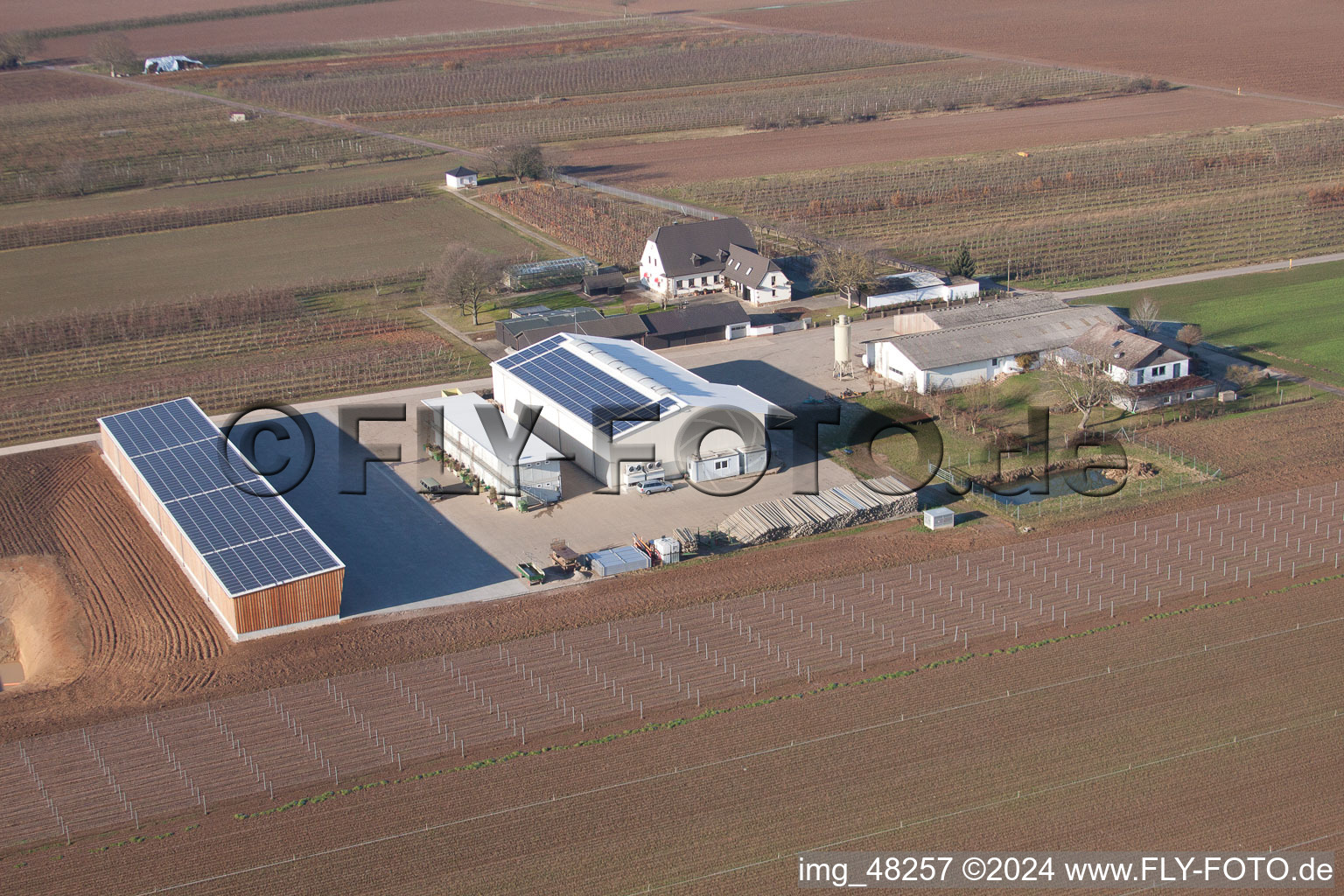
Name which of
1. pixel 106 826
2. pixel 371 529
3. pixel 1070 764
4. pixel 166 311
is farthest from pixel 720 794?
pixel 166 311

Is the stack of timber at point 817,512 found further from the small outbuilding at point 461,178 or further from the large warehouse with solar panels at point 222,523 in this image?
the small outbuilding at point 461,178

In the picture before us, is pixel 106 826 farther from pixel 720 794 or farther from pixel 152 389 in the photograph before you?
pixel 152 389

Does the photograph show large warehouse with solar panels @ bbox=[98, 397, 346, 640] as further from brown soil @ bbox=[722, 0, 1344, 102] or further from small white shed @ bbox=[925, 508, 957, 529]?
brown soil @ bbox=[722, 0, 1344, 102]

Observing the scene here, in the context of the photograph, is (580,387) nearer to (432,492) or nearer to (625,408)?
(625,408)

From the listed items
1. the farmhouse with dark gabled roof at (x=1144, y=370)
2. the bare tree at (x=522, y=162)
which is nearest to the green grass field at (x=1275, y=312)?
the farmhouse with dark gabled roof at (x=1144, y=370)

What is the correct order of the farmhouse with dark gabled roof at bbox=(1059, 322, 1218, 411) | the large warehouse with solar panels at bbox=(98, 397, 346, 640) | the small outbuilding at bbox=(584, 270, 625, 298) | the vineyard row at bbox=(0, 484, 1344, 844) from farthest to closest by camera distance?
the small outbuilding at bbox=(584, 270, 625, 298), the farmhouse with dark gabled roof at bbox=(1059, 322, 1218, 411), the large warehouse with solar panels at bbox=(98, 397, 346, 640), the vineyard row at bbox=(0, 484, 1344, 844)

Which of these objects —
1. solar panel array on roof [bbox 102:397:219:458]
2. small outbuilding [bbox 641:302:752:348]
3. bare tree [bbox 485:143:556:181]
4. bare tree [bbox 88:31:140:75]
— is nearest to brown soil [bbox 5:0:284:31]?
bare tree [bbox 88:31:140:75]
